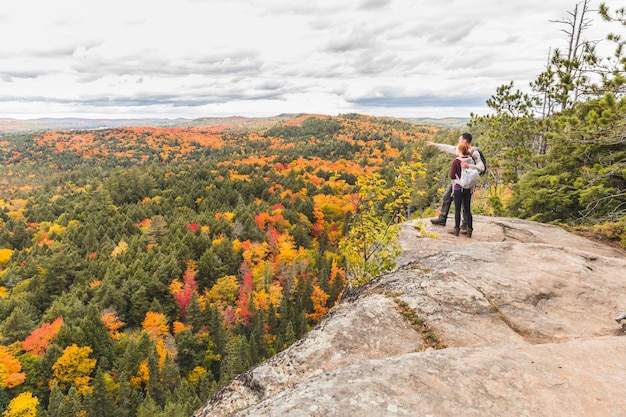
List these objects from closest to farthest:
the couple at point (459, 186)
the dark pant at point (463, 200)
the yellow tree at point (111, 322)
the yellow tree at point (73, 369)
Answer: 1. the couple at point (459, 186)
2. the dark pant at point (463, 200)
3. the yellow tree at point (73, 369)
4. the yellow tree at point (111, 322)

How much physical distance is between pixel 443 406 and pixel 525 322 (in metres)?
2.93

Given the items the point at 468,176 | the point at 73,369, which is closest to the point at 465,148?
the point at 468,176

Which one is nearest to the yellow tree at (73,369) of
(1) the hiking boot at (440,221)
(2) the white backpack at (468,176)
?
(1) the hiking boot at (440,221)

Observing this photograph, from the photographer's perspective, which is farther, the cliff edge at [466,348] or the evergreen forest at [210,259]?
the evergreen forest at [210,259]

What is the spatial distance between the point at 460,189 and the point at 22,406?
2110 inches

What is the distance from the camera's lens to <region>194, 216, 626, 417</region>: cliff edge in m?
3.04

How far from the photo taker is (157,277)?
5884 cm

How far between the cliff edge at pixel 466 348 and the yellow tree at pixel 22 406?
169 ft

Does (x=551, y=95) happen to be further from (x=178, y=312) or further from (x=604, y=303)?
(x=178, y=312)

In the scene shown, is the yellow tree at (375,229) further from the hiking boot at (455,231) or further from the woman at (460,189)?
the hiking boot at (455,231)

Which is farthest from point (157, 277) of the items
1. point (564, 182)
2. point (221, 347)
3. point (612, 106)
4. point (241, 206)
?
point (612, 106)

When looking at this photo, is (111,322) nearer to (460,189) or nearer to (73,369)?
(73,369)

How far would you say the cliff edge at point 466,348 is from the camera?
304 centimetres

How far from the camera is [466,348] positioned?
4.00m
